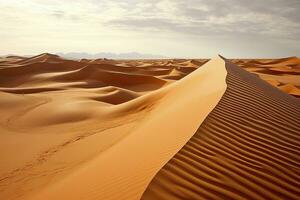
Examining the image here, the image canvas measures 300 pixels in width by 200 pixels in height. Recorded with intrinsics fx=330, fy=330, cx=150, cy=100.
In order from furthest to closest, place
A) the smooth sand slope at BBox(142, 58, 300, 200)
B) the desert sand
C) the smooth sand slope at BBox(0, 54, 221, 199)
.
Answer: the smooth sand slope at BBox(0, 54, 221, 199) → the desert sand → the smooth sand slope at BBox(142, 58, 300, 200)

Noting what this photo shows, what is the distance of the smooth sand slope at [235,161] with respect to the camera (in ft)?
10.3

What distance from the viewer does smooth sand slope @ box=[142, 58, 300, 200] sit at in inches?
124

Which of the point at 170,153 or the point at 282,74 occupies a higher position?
the point at 170,153

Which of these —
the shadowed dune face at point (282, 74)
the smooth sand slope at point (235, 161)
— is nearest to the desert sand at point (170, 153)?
the smooth sand slope at point (235, 161)

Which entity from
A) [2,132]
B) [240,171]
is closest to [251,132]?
[240,171]

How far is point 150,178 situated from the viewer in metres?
3.18

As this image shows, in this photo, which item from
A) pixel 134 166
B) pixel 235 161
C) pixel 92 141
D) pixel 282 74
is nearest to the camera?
pixel 235 161

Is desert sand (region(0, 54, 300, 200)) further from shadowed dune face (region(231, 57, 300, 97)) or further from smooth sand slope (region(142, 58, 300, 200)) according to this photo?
shadowed dune face (region(231, 57, 300, 97))

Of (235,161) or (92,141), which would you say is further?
(92,141)

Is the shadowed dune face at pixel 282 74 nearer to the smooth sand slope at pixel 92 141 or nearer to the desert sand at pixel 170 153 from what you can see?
the smooth sand slope at pixel 92 141

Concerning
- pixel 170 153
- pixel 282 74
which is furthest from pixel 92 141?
pixel 282 74

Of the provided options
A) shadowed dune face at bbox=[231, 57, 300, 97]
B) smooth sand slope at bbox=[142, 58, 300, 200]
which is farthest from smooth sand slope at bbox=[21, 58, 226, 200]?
shadowed dune face at bbox=[231, 57, 300, 97]

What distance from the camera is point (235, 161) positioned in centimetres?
373

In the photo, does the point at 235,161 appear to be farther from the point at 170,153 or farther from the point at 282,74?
the point at 282,74
